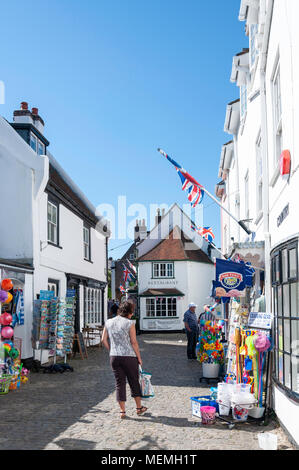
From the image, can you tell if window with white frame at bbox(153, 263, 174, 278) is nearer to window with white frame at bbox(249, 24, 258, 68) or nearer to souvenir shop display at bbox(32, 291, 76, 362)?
souvenir shop display at bbox(32, 291, 76, 362)

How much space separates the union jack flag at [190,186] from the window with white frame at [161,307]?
60.1 ft

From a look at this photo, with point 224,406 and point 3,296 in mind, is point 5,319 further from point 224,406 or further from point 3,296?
point 224,406

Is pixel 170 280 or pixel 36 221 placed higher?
pixel 36 221

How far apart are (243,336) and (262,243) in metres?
1.67

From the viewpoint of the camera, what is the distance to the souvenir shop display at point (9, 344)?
9297mm

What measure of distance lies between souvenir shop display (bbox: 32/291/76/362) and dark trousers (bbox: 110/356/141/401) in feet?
17.7

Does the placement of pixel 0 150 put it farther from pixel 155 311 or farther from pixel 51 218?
pixel 155 311

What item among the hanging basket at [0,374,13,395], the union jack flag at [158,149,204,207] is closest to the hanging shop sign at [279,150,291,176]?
the union jack flag at [158,149,204,207]

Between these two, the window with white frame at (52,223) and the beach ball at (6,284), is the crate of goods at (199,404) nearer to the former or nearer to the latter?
the beach ball at (6,284)

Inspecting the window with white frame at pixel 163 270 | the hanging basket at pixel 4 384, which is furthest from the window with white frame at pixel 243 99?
the window with white frame at pixel 163 270

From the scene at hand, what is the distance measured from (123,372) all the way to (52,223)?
8649 millimetres

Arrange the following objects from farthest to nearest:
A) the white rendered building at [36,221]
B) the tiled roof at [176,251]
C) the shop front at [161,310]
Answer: the tiled roof at [176,251]
the shop front at [161,310]
the white rendered building at [36,221]

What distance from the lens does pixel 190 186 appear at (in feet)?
37.0

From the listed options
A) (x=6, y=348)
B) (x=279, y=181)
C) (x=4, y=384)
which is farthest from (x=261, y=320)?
(x=6, y=348)
